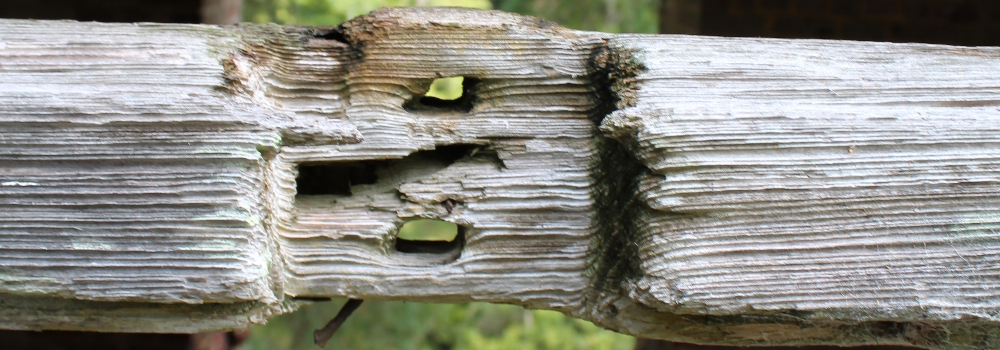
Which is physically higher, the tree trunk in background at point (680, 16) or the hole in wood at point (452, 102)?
the tree trunk in background at point (680, 16)

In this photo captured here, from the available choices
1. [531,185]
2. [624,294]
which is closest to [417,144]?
[531,185]

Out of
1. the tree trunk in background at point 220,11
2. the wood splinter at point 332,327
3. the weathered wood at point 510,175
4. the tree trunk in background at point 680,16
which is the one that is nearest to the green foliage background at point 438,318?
the tree trunk in background at point 220,11

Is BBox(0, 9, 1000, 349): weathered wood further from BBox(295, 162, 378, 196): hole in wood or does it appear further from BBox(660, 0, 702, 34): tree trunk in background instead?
BBox(660, 0, 702, 34): tree trunk in background

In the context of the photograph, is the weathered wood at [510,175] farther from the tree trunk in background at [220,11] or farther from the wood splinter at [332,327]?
the tree trunk in background at [220,11]

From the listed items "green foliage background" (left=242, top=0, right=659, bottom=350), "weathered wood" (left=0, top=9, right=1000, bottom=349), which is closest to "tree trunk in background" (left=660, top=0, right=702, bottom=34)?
"green foliage background" (left=242, top=0, right=659, bottom=350)

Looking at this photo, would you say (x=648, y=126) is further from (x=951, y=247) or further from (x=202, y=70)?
(x=202, y=70)

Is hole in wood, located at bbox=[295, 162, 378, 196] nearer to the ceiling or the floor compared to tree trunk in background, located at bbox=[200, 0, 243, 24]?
nearer to the floor
